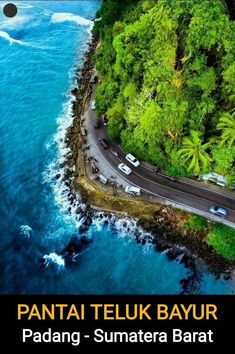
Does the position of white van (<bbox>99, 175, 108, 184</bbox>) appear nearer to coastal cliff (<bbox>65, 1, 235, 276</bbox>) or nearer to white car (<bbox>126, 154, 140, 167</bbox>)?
coastal cliff (<bbox>65, 1, 235, 276</bbox>)

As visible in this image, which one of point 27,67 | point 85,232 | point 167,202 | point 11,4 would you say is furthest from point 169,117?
point 11,4

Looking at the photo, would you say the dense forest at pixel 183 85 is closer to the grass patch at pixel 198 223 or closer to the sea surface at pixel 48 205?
the grass patch at pixel 198 223

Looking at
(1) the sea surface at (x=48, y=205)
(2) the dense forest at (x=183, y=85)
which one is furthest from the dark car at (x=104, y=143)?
(1) the sea surface at (x=48, y=205)

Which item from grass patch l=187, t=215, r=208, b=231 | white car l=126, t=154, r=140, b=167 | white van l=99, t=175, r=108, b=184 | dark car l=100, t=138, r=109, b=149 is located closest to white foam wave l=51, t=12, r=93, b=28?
dark car l=100, t=138, r=109, b=149

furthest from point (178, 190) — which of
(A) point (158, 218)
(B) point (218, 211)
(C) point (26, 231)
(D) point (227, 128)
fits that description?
(C) point (26, 231)

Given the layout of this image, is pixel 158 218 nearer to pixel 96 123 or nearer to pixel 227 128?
pixel 227 128

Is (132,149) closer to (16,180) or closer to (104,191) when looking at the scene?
(104,191)
